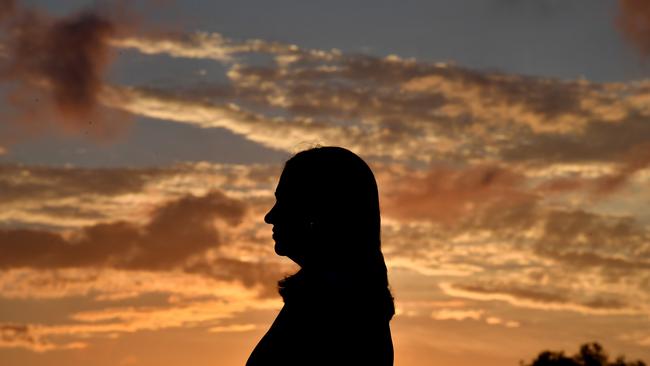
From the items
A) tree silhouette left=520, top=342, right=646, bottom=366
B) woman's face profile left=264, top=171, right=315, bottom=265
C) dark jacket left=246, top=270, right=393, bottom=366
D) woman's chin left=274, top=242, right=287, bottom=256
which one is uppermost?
tree silhouette left=520, top=342, right=646, bottom=366

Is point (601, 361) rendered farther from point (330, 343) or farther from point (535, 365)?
point (330, 343)

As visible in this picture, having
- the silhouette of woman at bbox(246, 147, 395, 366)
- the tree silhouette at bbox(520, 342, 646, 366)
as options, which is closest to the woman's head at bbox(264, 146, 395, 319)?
the silhouette of woman at bbox(246, 147, 395, 366)

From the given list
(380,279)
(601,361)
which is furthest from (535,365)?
(380,279)

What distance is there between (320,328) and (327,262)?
330 millimetres

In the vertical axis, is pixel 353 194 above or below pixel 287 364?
above

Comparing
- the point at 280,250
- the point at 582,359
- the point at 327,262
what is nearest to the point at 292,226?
the point at 280,250

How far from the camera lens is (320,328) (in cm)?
608

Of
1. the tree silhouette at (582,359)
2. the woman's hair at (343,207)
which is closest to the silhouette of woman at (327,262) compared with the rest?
the woman's hair at (343,207)

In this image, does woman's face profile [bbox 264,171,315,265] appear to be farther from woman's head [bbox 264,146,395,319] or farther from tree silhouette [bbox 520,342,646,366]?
tree silhouette [bbox 520,342,646,366]

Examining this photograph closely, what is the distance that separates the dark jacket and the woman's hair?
0.21ft

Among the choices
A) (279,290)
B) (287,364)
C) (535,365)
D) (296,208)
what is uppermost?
(535,365)

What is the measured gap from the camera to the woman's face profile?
20.2 ft

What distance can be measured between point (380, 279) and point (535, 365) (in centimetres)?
11057

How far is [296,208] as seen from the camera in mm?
6191
